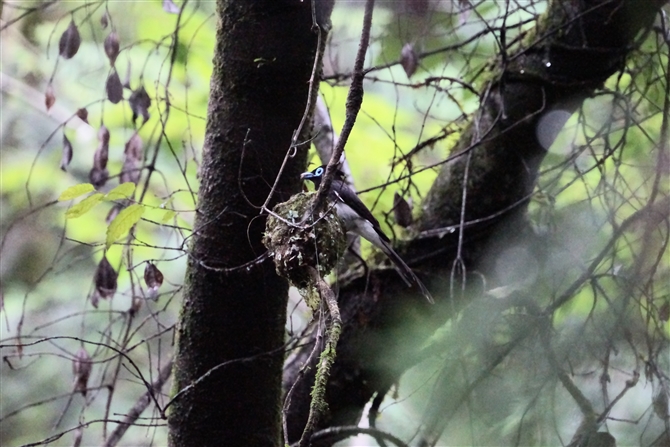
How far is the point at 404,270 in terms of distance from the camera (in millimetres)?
3158

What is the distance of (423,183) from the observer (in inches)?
166

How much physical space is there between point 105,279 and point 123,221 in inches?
22.1

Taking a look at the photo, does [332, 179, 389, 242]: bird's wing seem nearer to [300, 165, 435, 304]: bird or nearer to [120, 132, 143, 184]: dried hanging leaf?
[300, 165, 435, 304]: bird

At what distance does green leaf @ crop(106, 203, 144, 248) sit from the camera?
216 centimetres

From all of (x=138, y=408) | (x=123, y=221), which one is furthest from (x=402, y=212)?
(x=138, y=408)

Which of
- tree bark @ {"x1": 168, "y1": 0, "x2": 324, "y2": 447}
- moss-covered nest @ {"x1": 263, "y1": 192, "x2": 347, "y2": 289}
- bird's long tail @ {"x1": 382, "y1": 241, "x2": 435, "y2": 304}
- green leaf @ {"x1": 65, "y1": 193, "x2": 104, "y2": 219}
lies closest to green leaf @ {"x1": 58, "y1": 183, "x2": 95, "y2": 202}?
green leaf @ {"x1": 65, "y1": 193, "x2": 104, "y2": 219}

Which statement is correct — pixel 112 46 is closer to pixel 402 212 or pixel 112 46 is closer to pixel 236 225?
pixel 236 225

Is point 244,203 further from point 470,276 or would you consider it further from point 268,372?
point 470,276

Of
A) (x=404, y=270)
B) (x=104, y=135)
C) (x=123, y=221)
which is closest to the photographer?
(x=123, y=221)

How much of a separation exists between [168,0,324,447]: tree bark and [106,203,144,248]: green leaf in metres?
0.22

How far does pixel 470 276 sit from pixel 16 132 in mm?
6034

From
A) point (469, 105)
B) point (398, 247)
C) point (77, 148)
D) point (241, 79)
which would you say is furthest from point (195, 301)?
point (77, 148)

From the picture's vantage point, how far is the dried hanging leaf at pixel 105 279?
264cm

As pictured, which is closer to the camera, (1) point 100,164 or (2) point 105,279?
(2) point 105,279
